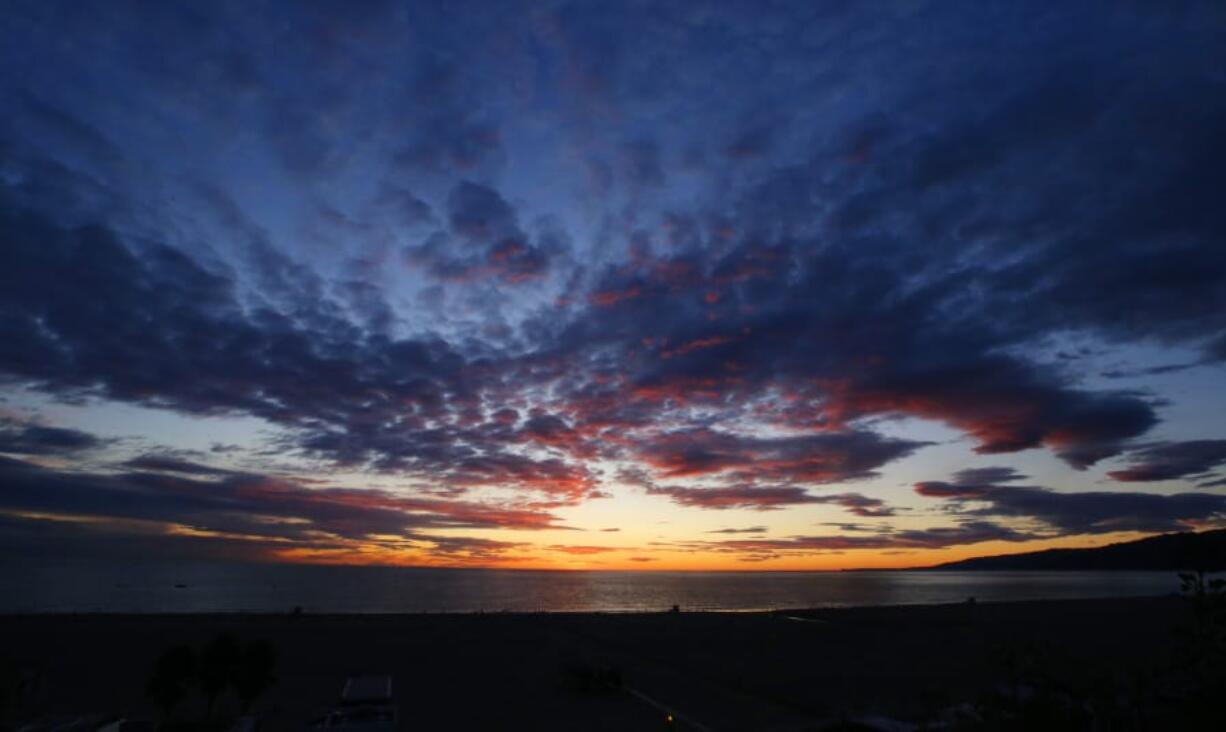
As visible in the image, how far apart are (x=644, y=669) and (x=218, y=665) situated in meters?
22.2

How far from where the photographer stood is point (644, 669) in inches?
1486

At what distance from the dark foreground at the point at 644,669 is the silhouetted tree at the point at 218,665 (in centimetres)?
203

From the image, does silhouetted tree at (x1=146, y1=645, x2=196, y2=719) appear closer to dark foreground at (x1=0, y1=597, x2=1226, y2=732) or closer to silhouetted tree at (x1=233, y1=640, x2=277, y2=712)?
silhouetted tree at (x1=233, y1=640, x2=277, y2=712)

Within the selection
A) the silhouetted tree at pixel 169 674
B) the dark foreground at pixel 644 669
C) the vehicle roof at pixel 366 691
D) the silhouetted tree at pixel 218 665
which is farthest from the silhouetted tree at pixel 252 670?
the vehicle roof at pixel 366 691

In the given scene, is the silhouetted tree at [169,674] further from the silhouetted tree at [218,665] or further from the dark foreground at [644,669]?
the dark foreground at [644,669]

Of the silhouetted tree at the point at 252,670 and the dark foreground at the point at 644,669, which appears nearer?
the dark foreground at the point at 644,669

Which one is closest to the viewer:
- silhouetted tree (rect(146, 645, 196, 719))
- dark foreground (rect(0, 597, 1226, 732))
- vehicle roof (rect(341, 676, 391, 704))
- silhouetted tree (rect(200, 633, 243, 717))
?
dark foreground (rect(0, 597, 1226, 732))

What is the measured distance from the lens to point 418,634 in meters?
51.6

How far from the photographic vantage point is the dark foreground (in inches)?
279

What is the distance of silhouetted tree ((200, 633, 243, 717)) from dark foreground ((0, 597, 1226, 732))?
2031mm

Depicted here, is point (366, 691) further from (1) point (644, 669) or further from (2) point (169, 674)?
(1) point (644, 669)

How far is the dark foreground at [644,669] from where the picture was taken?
23.2 feet

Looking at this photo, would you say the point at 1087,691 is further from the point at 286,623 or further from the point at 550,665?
the point at 286,623

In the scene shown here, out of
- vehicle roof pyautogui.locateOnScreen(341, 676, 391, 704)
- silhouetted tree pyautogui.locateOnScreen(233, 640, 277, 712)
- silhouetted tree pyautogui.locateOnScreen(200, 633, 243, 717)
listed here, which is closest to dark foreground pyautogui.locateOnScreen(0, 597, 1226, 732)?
silhouetted tree pyautogui.locateOnScreen(200, 633, 243, 717)
